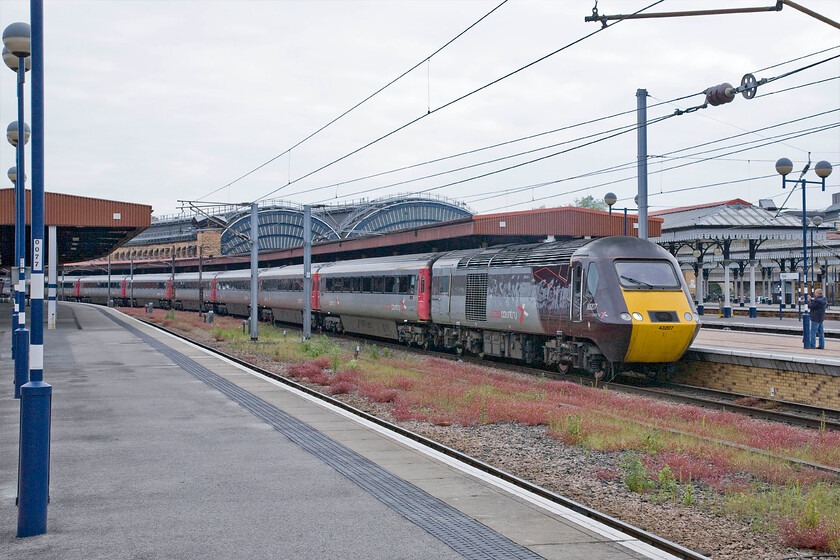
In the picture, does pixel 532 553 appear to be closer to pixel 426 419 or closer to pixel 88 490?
pixel 88 490

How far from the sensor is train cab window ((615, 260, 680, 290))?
18828 millimetres

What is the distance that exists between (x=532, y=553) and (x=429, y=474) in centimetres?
310

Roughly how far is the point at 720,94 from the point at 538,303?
286 inches

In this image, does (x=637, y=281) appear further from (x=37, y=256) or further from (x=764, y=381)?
(x=37, y=256)

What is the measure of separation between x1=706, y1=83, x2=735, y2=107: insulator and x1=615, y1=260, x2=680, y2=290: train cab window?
14.1 feet

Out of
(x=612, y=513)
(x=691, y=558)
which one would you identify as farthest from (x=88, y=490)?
(x=691, y=558)

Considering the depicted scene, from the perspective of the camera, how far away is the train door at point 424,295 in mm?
28484

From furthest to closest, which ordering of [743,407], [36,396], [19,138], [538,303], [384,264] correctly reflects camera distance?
[384,264], [538,303], [743,407], [19,138], [36,396]

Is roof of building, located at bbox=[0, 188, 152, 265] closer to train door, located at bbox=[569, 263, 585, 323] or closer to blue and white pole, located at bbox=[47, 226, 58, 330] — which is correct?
blue and white pole, located at bbox=[47, 226, 58, 330]

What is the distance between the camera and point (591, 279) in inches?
752

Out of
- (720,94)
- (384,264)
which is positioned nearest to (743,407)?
(720,94)

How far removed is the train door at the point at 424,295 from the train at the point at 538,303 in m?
0.04

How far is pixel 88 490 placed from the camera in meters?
8.67

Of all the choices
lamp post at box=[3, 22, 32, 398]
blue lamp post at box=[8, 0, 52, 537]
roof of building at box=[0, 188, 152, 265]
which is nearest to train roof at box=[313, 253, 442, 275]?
roof of building at box=[0, 188, 152, 265]
